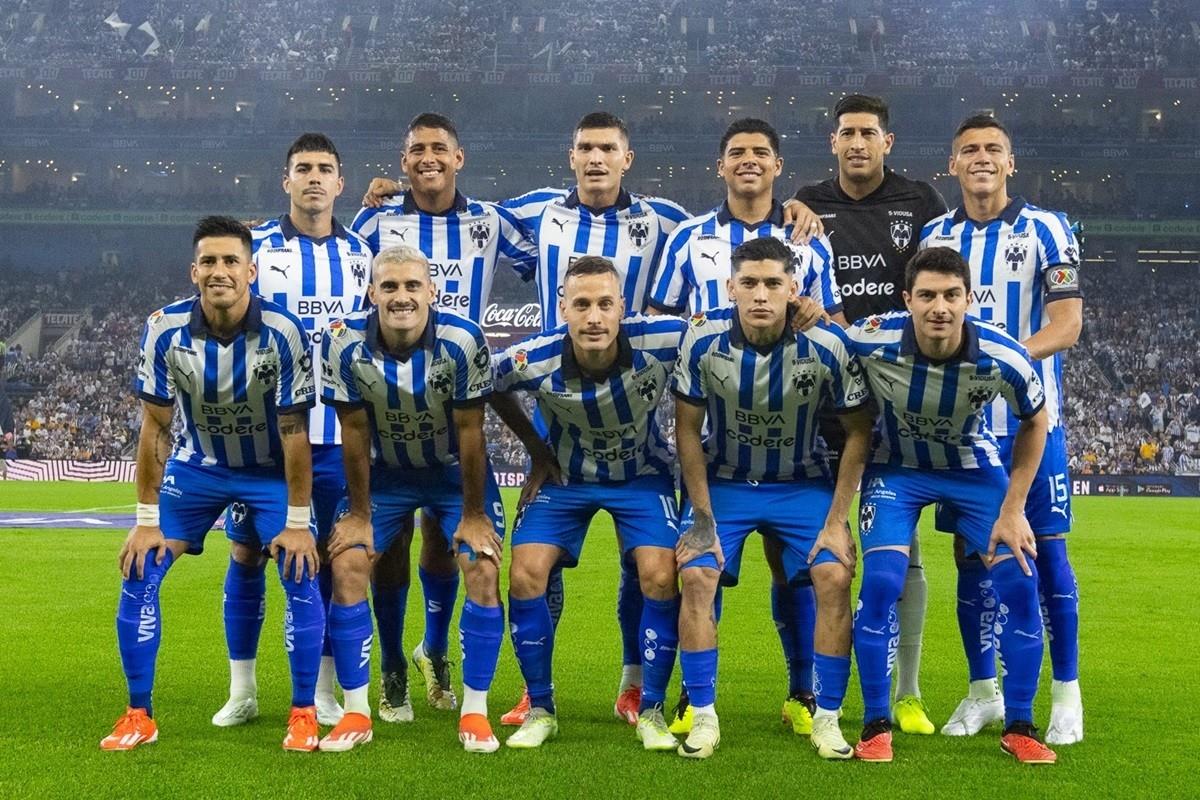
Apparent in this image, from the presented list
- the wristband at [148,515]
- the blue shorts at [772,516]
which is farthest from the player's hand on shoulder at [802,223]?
the wristband at [148,515]

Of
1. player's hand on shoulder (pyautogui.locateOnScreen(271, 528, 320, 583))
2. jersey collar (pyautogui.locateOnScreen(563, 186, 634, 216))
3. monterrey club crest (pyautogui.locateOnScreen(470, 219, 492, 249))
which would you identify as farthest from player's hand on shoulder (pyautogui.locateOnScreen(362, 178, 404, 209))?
player's hand on shoulder (pyautogui.locateOnScreen(271, 528, 320, 583))

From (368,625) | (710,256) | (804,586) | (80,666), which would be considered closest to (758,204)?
(710,256)

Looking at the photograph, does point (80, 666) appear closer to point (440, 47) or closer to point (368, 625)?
point (368, 625)

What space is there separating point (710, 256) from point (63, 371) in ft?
104

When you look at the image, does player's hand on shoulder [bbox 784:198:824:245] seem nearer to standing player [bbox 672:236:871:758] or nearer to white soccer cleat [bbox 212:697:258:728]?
standing player [bbox 672:236:871:758]

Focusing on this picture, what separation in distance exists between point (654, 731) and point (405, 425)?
1.57m

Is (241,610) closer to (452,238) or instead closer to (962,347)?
(452,238)

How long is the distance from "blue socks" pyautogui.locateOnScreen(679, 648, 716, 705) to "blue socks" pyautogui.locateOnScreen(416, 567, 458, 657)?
1319mm

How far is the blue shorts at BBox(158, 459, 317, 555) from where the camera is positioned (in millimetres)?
5145

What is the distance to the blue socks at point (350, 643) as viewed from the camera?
4.99 m

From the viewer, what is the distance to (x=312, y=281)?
5.71m

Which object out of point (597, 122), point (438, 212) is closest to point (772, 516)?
point (597, 122)

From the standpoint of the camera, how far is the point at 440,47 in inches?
1591

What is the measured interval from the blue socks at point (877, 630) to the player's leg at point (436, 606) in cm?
187
